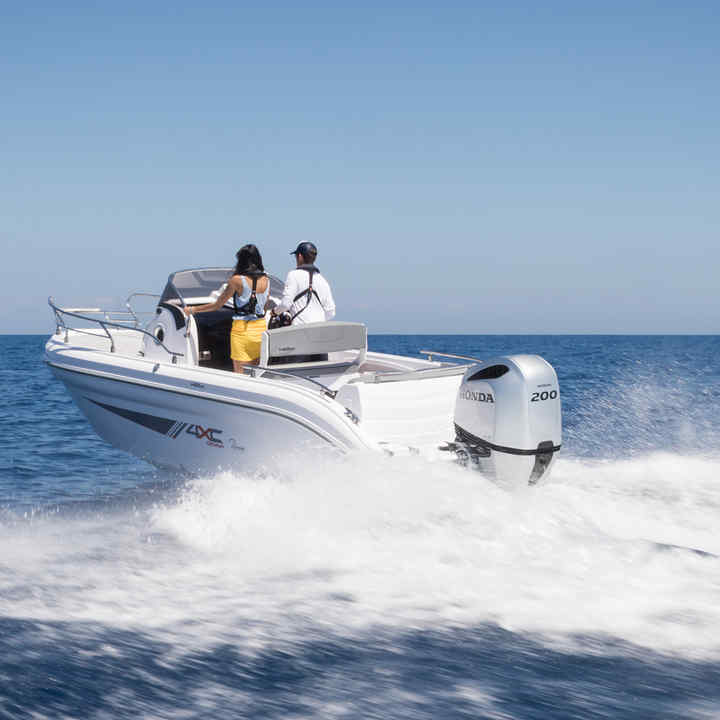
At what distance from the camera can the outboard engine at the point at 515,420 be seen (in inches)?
188

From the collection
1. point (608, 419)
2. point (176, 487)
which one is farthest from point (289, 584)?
point (608, 419)

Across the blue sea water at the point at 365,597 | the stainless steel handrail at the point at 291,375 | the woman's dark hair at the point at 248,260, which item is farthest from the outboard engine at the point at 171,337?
the blue sea water at the point at 365,597

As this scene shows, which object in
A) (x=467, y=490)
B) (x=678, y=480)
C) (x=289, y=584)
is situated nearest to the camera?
(x=289, y=584)

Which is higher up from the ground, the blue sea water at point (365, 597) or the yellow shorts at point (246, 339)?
the yellow shorts at point (246, 339)

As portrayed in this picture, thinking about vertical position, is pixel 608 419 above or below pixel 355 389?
below

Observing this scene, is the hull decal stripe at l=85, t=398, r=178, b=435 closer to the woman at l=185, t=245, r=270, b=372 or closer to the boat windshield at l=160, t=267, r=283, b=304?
the woman at l=185, t=245, r=270, b=372

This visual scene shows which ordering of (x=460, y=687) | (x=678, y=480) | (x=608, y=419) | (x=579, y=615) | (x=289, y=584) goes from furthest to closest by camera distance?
(x=608, y=419), (x=678, y=480), (x=289, y=584), (x=579, y=615), (x=460, y=687)

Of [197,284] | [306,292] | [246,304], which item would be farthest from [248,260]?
[197,284]

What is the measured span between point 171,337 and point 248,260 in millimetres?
1123

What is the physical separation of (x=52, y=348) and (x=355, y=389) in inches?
137

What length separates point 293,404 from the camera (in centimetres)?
507

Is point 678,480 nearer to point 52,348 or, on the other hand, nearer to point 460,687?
point 460,687

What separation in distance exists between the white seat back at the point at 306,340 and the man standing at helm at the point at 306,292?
0.20 m

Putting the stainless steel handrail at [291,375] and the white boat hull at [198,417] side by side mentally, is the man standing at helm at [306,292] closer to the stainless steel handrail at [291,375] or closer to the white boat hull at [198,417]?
the stainless steel handrail at [291,375]
